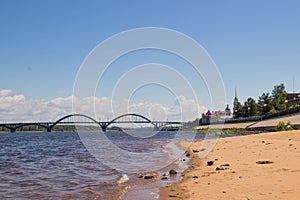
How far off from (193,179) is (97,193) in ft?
15.0

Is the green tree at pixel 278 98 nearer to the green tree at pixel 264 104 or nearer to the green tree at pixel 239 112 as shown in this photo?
the green tree at pixel 264 104

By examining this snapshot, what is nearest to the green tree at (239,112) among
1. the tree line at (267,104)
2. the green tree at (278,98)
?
the tree line at (267,104)

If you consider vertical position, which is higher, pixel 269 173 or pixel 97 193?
pixel 269 173

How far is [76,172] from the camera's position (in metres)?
20.9

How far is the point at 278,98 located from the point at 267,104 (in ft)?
17.0

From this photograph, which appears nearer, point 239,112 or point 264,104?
point 264,104

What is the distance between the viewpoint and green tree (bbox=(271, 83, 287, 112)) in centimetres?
12634

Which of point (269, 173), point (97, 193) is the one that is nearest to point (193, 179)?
point (269, 173)

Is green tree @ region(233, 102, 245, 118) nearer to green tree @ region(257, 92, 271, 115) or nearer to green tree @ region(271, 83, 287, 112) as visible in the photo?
green tree @ region(257, 92, 271, 115)

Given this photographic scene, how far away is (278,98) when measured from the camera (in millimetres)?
131250

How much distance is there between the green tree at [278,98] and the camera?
4974 inches

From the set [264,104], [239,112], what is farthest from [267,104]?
[239,112]

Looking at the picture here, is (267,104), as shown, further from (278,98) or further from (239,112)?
(239,112)

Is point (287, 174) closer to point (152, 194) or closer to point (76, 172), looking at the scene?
point (152, 194)
